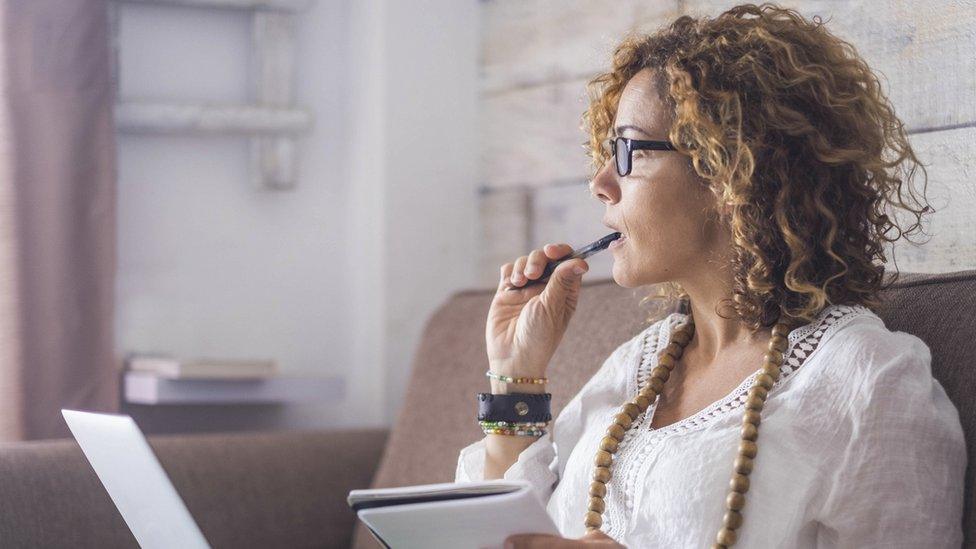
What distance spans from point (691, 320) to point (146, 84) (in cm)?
137

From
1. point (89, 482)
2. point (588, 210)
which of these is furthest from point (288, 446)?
point (588, 210)

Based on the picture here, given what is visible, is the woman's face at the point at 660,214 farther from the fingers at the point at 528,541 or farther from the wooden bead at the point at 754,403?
the fingers at the point at 528,541

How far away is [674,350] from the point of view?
4.52ft

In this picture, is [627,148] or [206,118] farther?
[206,118]

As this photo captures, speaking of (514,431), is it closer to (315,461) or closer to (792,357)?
(792,357)

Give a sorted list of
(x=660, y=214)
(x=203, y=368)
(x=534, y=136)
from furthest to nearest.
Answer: (x=534, y=136)
(x=203, y=368)
(x=660, y=214)

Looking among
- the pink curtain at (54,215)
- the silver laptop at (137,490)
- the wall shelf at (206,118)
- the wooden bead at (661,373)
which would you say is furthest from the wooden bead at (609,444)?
the wall shelf at (206,118)

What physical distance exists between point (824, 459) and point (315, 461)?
3.38ft

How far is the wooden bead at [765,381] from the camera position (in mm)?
1163

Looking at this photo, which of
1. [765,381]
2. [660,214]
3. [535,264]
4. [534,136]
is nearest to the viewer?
[765,381]

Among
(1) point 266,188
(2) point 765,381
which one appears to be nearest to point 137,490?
(2) point 765,381

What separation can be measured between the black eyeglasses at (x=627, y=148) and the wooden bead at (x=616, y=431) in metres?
0.30

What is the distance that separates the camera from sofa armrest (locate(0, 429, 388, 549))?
5.17 feet

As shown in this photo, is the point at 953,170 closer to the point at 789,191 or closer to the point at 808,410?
the point at 789,191
